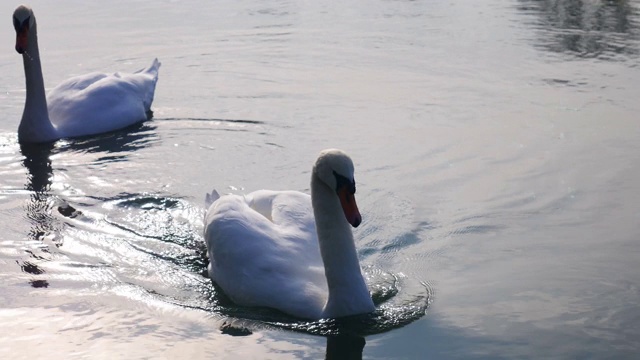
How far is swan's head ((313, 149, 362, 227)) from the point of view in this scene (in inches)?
256

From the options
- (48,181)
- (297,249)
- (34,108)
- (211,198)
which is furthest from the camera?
(34,108)

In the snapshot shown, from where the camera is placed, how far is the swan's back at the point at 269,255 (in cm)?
704

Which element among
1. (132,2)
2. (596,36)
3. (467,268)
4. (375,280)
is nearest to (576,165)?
(467,268)

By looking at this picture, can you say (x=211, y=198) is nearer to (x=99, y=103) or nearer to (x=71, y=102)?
(x=99, y=103)

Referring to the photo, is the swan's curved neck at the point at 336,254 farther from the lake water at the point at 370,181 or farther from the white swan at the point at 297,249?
the lake water at the point at 370,181

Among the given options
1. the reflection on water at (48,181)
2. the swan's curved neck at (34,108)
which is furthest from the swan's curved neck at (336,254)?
the swan's curved neck at (34,108)

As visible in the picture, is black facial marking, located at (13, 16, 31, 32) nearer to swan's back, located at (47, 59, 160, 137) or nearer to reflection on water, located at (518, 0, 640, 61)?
swan's back, located at (47, 59, 160, 137)

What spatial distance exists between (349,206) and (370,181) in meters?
3.59

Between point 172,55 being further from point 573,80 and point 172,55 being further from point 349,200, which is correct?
point 349,200

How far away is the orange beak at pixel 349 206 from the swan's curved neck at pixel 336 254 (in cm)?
23

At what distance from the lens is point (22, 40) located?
12.1 metres

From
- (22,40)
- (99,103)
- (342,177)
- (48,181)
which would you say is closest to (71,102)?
(99,103)

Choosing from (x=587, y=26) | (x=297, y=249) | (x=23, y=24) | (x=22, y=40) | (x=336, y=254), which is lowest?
(x=587, y=26)

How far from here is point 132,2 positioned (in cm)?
2166
